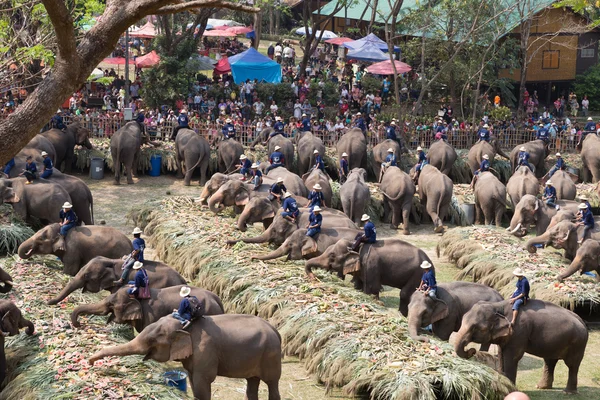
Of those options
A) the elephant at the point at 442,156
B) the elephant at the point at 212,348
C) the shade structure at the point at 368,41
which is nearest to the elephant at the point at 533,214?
the elephant at the point at 442,156

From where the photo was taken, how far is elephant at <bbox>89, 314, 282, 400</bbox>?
10.8m

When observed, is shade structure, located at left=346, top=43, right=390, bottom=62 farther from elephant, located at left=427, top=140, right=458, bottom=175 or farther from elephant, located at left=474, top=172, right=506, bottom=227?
elephant, located at left=474, top=172, right=506, bottom=227

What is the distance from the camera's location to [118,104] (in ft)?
108

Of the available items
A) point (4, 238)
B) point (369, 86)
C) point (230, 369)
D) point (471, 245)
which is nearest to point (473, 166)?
point (471, 245)

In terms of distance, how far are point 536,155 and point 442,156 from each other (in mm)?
3139

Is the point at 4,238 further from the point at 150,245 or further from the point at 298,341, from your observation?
the point at 298,341

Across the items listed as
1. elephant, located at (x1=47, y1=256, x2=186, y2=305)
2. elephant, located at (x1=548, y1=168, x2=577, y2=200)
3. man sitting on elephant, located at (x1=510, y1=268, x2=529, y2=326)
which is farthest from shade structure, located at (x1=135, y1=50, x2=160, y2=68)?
man sitting on elephant, located at (x1=510, y1=268, x2=529, y2=326)

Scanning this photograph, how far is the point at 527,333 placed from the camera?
493 inches

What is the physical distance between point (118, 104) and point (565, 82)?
773 inches

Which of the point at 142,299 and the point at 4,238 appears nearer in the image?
the point at 142,299

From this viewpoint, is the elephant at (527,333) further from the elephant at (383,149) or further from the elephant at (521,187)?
the elephant at (383,149)

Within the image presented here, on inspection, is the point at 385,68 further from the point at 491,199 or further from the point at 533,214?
the point at 533,214

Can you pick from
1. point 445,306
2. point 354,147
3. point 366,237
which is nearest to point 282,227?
point 366,237

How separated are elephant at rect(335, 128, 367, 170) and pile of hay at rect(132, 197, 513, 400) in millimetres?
8454
